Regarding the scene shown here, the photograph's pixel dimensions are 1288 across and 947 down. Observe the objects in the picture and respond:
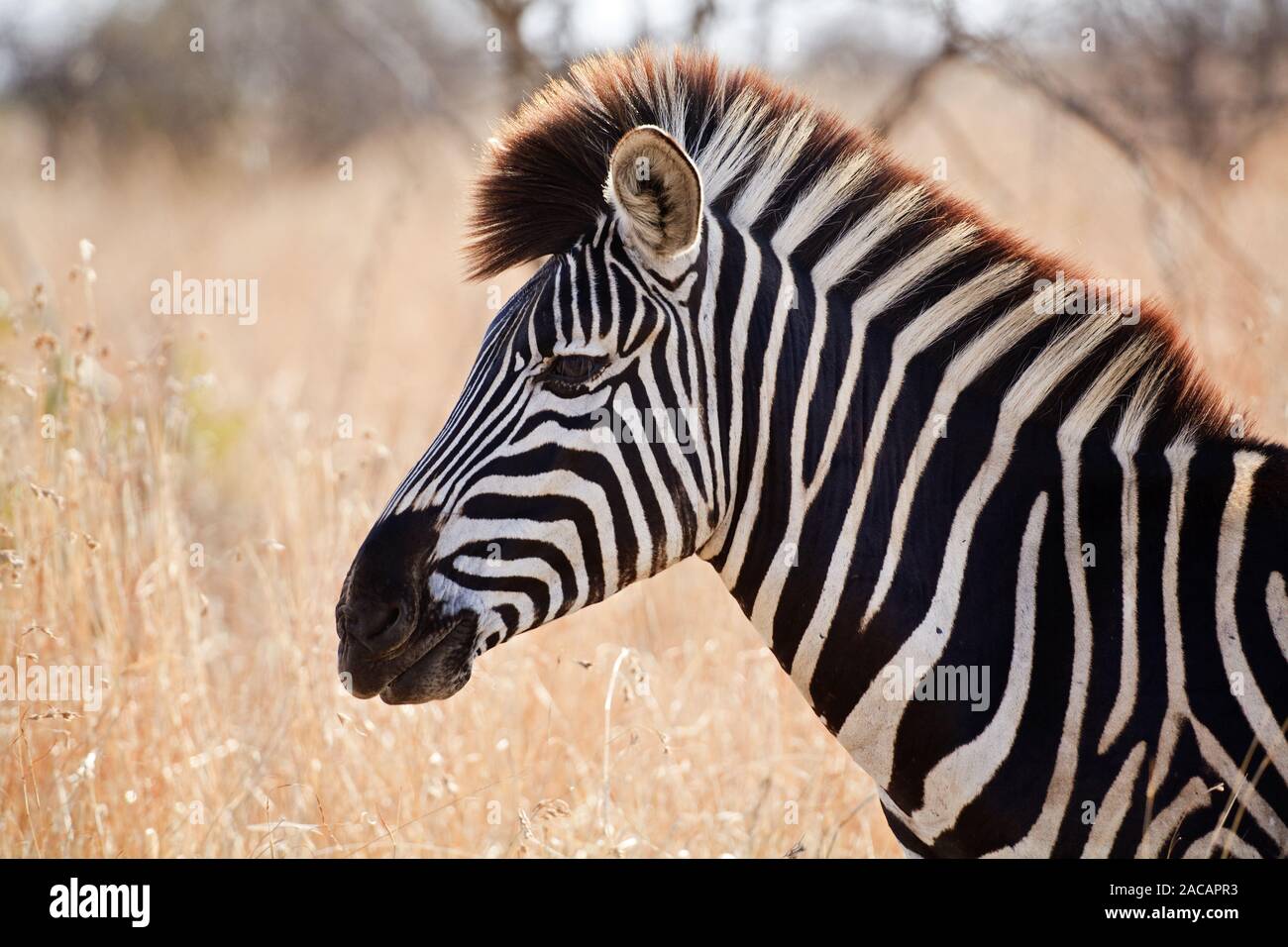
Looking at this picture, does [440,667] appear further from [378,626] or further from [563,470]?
[563,470]

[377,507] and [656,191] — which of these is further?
[377,507]

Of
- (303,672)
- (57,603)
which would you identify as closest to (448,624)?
(303,672)

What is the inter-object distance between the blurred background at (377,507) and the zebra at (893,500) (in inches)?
18.8

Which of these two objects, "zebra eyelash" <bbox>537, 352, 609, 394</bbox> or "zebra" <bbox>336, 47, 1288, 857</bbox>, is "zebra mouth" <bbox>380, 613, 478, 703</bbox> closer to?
"zebra" <bbox>336, 47, 1288, 857</bbox>

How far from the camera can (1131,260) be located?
31.6 ft

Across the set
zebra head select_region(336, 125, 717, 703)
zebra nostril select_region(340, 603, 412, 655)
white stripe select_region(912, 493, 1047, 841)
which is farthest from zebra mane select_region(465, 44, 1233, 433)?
zebra nostril select_region(340, 603, 412, 655)

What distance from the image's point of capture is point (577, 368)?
101 inches

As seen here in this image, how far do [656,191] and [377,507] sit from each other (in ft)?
10.8

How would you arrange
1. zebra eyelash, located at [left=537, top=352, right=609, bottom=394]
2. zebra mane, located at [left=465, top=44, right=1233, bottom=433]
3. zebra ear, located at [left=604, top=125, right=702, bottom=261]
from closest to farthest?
1. zebra ear, located at [left=604, top=125, right=702, bottom=261]
2. zebra eyelash, located at [left=537, top=352, right=609, bottom=394]
3. zebra mane, located at [left=465, top=44, right=1233, bottom=433]

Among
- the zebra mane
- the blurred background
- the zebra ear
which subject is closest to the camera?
the zebra ear

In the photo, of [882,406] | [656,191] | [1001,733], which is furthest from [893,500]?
[656,191]

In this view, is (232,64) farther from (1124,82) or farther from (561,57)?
(561,57)

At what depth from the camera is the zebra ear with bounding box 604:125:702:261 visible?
8.00 ft
